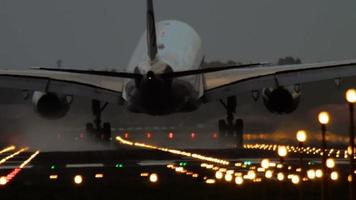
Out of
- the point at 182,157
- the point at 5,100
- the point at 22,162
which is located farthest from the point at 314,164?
the point at 5,100

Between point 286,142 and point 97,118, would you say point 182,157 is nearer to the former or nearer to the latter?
point 97,118

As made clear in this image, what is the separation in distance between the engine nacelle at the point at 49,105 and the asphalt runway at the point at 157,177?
4.31 m

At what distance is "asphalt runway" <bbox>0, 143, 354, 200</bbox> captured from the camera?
914 inches

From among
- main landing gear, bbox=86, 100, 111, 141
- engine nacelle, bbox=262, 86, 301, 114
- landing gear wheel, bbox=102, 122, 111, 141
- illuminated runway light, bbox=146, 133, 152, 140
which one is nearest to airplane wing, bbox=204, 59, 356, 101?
engine nacelle, bbox=262, 86, 301, 114

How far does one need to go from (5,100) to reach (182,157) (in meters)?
33.2

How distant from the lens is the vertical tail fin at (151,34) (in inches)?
1630

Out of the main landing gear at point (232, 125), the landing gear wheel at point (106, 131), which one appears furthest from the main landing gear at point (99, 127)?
the main landing gear at point (232, 125)

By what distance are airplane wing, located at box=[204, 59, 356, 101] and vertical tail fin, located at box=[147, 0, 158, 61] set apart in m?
7.43

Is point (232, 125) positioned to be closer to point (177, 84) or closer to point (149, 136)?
point (177, 84)

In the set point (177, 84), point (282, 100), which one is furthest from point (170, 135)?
point (177, 84)

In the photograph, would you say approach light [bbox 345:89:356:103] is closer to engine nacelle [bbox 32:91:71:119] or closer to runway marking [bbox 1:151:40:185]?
runway marking [bbox 1:151:40:185]

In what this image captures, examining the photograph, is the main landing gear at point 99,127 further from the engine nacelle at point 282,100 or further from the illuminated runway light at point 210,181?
the illuminated runway light at point 210,181

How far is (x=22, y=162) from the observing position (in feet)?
131

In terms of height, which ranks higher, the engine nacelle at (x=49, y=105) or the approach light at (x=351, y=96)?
the engine nacelle at (x=49, y=105)
